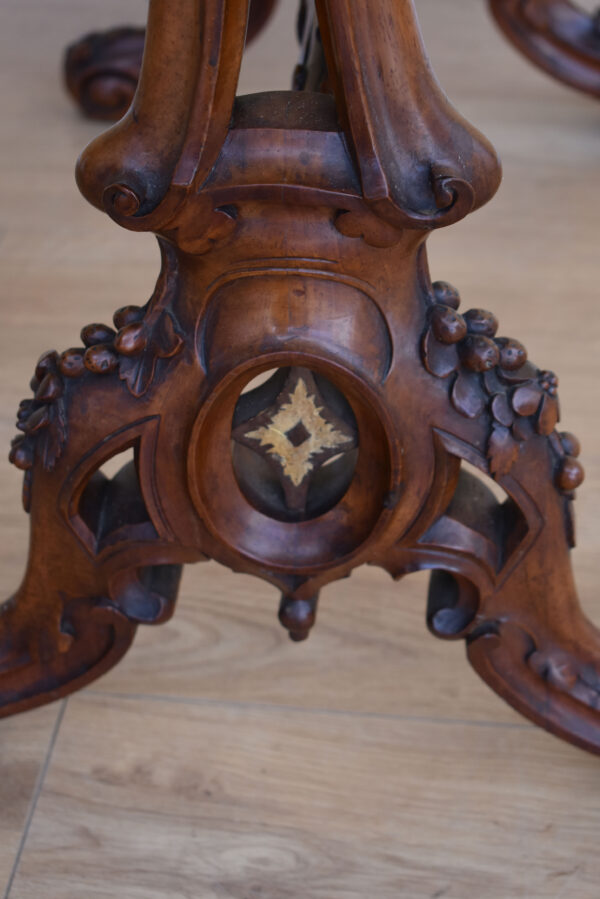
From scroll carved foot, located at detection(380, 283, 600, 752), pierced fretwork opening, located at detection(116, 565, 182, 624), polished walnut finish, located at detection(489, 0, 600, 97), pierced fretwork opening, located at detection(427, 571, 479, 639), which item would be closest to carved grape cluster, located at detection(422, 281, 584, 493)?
scroll carved foot, located at detection(380, 283, 600, 752)

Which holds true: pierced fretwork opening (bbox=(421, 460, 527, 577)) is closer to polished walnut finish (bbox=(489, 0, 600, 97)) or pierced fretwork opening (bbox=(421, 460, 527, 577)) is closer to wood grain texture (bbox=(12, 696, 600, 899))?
wood grain texture (bbox=(12, 696, 600, 899))

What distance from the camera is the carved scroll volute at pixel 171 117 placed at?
503mm

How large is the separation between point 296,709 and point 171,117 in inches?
17.6

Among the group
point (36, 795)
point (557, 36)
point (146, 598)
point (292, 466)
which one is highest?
point (557, 36)

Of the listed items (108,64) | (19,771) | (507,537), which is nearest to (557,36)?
(108,64)

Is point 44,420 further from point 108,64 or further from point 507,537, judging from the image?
point 108,64

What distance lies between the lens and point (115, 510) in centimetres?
67

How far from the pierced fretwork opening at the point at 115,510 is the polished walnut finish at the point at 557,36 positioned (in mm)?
1057

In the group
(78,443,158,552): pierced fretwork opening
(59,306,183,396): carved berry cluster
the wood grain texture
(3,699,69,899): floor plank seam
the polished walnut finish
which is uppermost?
the polished walnut finish

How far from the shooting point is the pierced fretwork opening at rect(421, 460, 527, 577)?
24.9 inches

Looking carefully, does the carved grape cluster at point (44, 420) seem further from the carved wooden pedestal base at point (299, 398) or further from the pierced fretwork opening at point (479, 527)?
the pierced fretwork opening at point (479, 527)

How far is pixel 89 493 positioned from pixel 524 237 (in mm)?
828

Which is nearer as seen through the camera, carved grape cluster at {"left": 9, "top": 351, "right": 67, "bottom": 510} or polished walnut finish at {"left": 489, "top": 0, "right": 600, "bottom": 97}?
carved grape cluster at {"left": 9, "top": 351, "right": 67, "bottom": 510}

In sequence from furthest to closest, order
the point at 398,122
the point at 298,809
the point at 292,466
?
the point at 298,809 → the point at 292,466 → the point at 398,122
